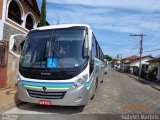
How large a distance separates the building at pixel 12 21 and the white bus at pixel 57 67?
14.4ft

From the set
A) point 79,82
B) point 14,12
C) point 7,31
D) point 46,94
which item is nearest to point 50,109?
point 46,94

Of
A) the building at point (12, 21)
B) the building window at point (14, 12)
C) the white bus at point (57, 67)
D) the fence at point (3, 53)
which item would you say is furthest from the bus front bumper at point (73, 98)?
the building window at point (14, 12)

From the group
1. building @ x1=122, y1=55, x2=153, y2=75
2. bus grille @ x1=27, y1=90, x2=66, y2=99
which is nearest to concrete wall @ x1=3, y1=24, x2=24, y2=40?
bus grille @ x1=27, y1=90, x2=66, y2=99

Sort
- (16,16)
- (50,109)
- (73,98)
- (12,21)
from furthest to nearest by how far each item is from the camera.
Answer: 1. (16,16)
2. (12,21)
3. (50,109)
4. (73,98)

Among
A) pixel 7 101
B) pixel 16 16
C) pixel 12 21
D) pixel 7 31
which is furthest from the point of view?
pixel 16 16

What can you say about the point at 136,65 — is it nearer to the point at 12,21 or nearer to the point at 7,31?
the point at 12,21

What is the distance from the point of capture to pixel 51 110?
891cm

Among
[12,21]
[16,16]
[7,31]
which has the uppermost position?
[16,16]

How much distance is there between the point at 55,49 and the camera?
888 centimetres

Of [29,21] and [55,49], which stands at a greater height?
Result: [29,21]

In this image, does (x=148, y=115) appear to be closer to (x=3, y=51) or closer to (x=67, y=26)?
(x=67, y=26)

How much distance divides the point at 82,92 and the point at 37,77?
1.55m

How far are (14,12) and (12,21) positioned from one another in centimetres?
226

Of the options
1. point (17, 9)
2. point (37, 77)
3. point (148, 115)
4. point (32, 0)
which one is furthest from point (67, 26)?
point (32, 0)
